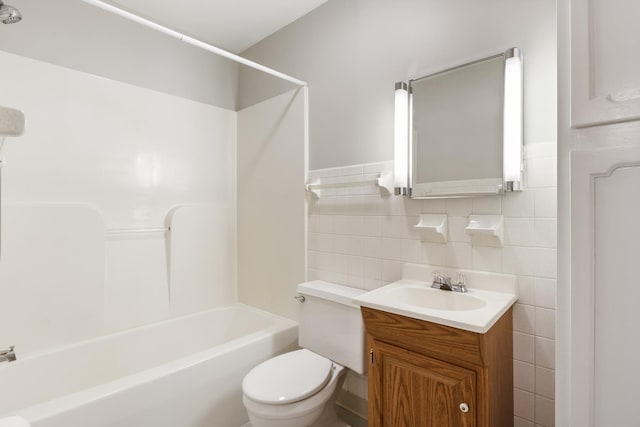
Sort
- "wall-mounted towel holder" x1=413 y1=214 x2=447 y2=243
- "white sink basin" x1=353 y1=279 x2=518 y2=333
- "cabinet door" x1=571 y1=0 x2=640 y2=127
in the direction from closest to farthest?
"cabinet door" x1=571 y1=0 x2=640 y2=127, "white sink basin" x1=353 y1=279 x2=518 y2=333, "wall-mounted towel holder" x1=413 y1=214 x2=447 y2=243

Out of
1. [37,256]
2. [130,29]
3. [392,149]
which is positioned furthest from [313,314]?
[130,29]

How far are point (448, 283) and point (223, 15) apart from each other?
7.35 feet

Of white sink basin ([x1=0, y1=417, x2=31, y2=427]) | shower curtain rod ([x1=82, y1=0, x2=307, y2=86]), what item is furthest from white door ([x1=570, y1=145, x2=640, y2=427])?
shower curtain rod ([x1=82, y1=0, x2=307, y2=86])

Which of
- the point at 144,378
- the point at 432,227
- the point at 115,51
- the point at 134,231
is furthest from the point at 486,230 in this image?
the point at 115,51

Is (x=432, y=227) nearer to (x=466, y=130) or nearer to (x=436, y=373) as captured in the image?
(x=466, y=130)

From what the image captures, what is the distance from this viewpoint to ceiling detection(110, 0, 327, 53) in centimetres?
214

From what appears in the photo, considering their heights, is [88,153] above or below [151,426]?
above

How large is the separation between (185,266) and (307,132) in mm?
1335

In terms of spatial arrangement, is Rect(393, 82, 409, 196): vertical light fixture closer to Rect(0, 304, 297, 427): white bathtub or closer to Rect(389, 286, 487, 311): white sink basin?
Rect(389, 286, 487, 311): white sink basin

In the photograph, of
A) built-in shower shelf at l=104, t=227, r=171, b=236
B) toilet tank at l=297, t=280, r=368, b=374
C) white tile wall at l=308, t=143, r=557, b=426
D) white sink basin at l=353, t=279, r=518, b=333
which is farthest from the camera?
built-in shower shelf at l=104, t=227, r=171, b=236

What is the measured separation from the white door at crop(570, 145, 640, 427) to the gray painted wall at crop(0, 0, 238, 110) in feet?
8.24

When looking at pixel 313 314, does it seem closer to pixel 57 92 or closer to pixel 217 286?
pixel 217 286

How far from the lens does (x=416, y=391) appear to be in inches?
50.8

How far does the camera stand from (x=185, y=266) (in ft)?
8.04
